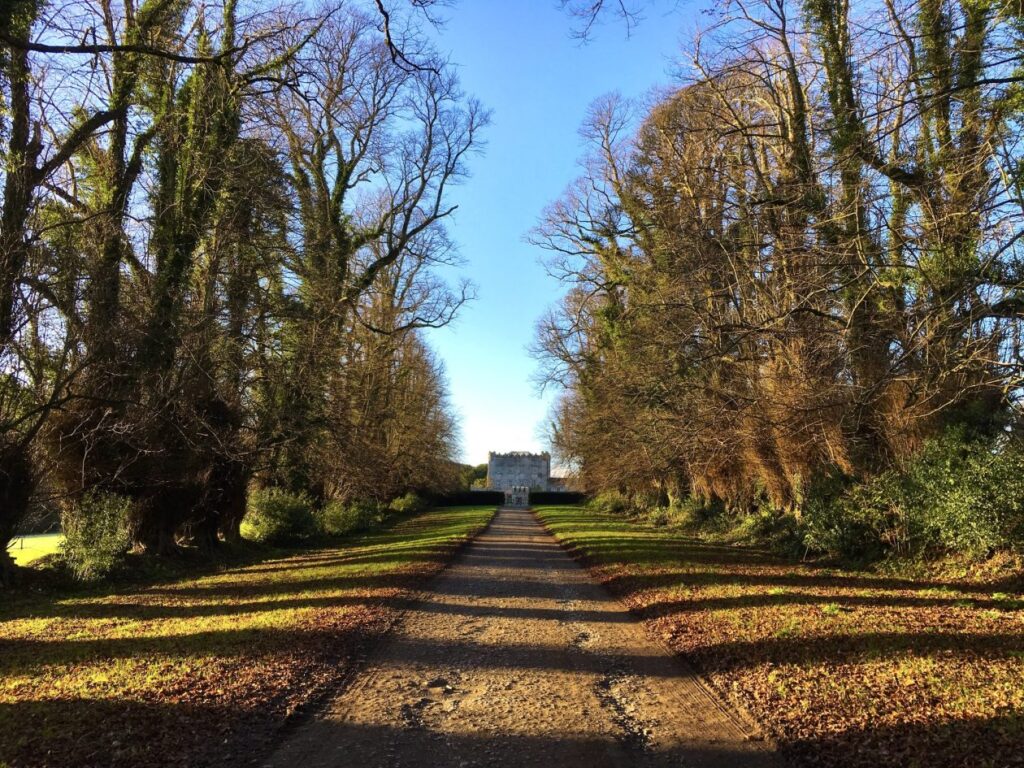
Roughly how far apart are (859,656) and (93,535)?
12.7 metres

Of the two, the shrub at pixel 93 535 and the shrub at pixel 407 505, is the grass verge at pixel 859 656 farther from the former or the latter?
the shrub at pixel 407 505

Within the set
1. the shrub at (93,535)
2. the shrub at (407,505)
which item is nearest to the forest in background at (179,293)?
the shrub at (93,535)

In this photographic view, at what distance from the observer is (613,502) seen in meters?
43.3

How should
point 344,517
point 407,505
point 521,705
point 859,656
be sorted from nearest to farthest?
point 521,705
point 859,656
point 344,517
point 407,505

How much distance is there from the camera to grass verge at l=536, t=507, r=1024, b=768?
184 inches

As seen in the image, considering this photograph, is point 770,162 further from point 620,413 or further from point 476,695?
point 476,695

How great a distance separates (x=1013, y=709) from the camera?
505 cm

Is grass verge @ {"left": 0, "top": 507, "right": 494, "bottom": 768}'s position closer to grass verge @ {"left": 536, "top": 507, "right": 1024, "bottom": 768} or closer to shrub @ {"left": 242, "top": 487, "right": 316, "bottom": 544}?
grass verge @ {"left": 536, "top": 507, "right": 1024, "bottom": 768}

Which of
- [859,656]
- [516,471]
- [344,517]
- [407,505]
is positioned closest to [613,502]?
[407,505]

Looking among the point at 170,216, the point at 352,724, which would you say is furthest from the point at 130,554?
the point at 352,724

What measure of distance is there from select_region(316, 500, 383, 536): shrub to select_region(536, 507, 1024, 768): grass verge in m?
14.3

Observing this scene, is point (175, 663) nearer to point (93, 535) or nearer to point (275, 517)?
point (93, 535)

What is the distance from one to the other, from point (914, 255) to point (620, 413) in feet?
55.0

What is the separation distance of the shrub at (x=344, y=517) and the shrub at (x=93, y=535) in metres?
9.86
